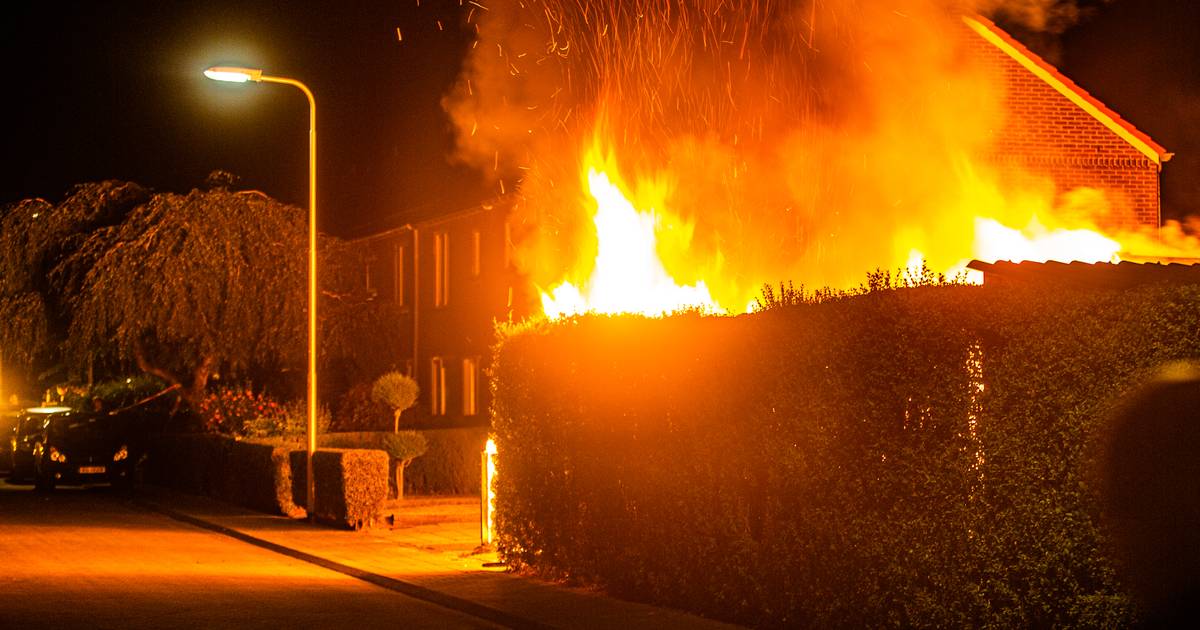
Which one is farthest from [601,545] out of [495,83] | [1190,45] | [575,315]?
[1190,45]

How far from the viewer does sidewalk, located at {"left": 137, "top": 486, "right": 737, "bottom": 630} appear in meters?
12.4

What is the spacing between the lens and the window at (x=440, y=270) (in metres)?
36.2

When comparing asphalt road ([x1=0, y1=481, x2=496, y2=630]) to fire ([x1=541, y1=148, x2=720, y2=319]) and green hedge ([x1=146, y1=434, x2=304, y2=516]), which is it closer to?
green hedge ([x1=146, y1=434, x2=304, y2=516])

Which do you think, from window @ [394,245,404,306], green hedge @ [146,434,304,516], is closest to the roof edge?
green hedge @ [146,434,304,516]

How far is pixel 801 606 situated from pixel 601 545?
3384mm

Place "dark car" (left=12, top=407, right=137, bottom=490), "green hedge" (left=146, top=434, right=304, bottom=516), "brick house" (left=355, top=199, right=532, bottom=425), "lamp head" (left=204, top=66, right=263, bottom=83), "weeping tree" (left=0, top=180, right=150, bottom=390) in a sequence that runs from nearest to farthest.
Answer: "lamp head" (left=204, top=66, right=263, bottom=83), "green hedge" (left=146, top=434, right=304, bottom=516), "dark car" (left=12, top=407, right=137, bottom=490), "weeping tree" (left=0, top=180, right=150, bottom=390), "brick house" (left=355, top=199, right=532, bottom=425)

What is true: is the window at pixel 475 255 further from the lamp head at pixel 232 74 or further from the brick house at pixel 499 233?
the lamp head at pixel 232 74

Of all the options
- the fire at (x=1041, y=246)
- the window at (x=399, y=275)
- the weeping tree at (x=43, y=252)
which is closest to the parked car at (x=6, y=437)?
the weeping tree at (x=43, y=252)

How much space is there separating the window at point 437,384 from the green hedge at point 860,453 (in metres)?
22.1

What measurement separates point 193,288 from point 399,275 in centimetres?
840

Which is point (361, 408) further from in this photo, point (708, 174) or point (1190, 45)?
point (1190, 45)

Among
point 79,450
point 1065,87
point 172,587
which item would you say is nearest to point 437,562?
point 172,587

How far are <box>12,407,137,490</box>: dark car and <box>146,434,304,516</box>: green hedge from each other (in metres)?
0.80

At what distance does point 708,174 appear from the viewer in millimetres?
21547
